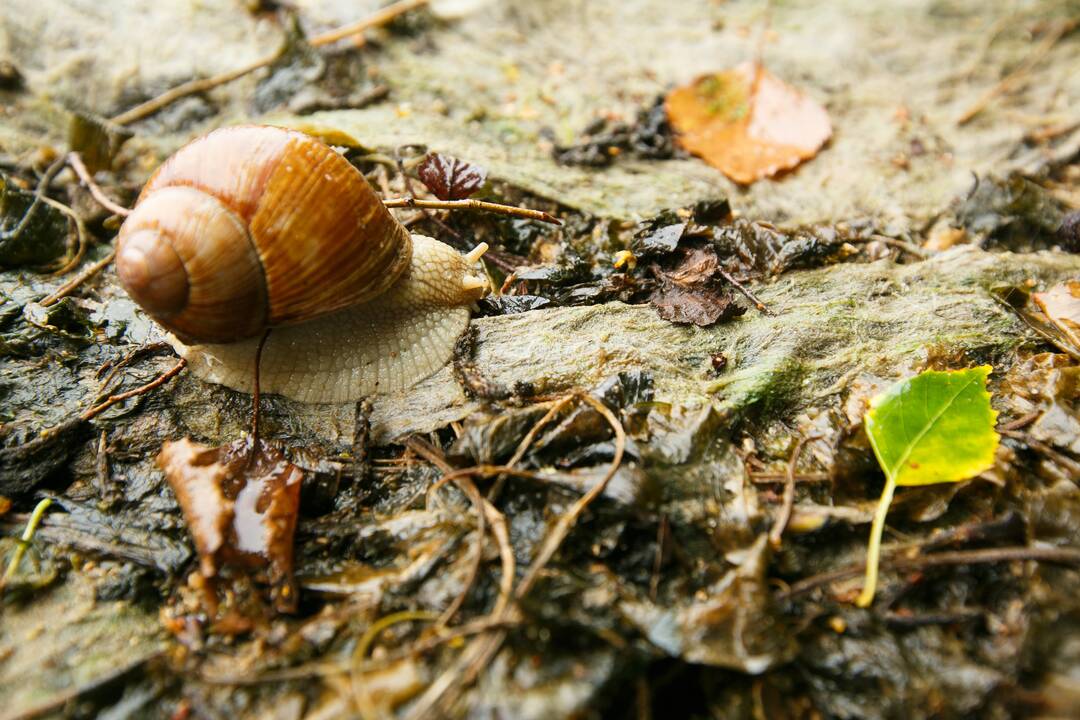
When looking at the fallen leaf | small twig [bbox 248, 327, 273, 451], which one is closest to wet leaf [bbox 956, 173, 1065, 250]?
the fallen leaf

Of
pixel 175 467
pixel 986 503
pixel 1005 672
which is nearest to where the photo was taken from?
pixel 1005 672

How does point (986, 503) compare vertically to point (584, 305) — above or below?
below

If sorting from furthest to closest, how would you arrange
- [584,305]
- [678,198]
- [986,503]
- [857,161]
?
[857,161] → [678,198] → [584,305] → [986,503]

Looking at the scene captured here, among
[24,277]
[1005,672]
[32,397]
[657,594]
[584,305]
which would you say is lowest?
[1005,672]

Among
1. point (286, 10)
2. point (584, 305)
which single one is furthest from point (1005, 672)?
point (286, 10)

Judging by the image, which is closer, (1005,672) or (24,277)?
(1005,672)

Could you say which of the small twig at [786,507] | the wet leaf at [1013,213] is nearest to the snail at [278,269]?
the small twig at [786,507]

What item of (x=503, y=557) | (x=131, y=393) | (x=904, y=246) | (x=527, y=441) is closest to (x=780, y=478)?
(x=527, y=441)

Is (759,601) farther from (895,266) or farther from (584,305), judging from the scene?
(895,266)
